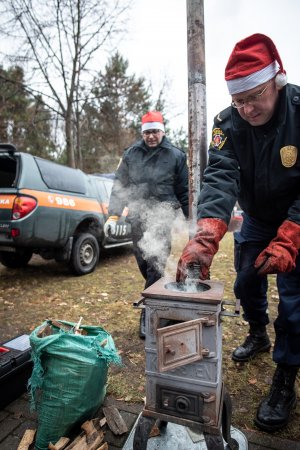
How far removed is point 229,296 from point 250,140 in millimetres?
3145

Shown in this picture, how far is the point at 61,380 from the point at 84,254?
4093 millimetres

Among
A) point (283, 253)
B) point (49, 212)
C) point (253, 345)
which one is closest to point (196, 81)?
point (283, 253)

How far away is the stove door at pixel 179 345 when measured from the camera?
5.03 ft

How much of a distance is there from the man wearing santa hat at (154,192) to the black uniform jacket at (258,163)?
4.36 feet

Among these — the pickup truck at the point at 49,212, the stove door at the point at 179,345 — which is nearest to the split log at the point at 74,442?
the stove door at the point at 179,345

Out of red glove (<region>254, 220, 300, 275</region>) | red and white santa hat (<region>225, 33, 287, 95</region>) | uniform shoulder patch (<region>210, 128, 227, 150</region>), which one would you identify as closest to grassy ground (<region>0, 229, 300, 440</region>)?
red glove (<region>254, 220, 300, 275</region>)

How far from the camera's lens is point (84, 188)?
6.13 m

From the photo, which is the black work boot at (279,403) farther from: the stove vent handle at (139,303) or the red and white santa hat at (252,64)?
the red and white santa hat at (252,64)

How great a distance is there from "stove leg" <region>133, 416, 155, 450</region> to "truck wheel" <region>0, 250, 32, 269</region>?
16.1ft

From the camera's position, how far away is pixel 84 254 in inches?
232

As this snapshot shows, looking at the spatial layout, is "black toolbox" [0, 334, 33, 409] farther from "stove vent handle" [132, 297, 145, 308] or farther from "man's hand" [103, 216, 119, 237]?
"man's hand" [103, 216, 119, 237]

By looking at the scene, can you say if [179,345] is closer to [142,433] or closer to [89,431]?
[142,433]

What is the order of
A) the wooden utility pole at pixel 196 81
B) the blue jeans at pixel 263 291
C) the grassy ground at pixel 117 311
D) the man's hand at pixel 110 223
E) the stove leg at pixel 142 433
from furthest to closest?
the man's hand at pixel 110 223
the wooden utility pole at pixel 196 81
the grassy ground at pixel 117 311
the blue jeans at pixel 263 291
the stove leg at pixel 142 433

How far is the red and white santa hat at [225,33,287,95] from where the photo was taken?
179 cm
